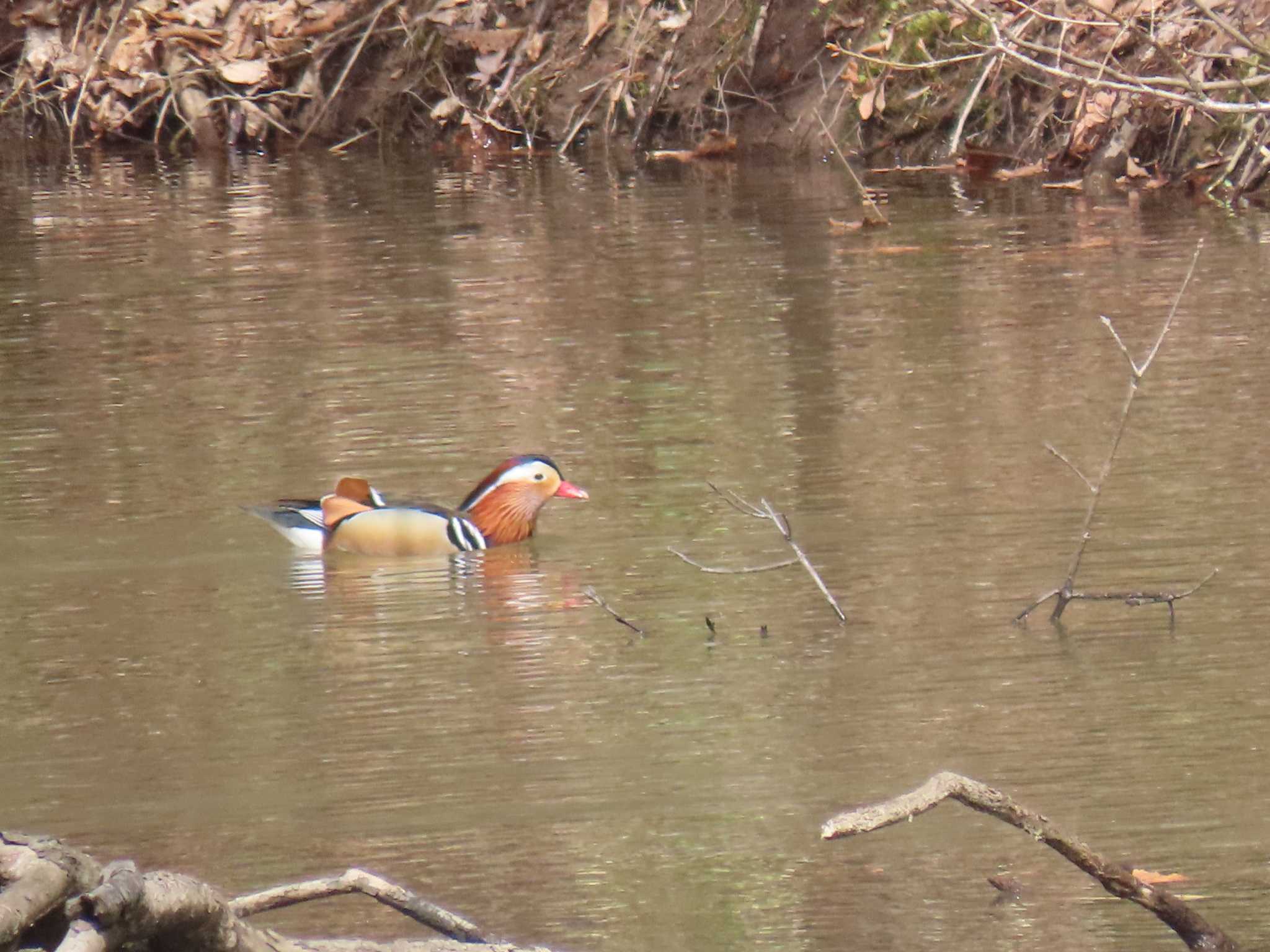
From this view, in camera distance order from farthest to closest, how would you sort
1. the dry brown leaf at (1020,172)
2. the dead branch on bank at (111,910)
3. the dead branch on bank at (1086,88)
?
the dry brown leaf at (1020,172), the dead branch on bank at (1086,88), the dead branch on bank at (111,910)

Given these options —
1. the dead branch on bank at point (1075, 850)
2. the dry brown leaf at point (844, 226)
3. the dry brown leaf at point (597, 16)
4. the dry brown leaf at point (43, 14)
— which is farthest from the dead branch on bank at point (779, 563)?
the dry brown leaf at point (43, 14)

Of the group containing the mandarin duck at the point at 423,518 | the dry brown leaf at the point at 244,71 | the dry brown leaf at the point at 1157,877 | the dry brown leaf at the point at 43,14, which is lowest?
the mandarin duck at the point at 423,518

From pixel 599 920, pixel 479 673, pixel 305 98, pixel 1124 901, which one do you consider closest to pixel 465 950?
pixel 599 920

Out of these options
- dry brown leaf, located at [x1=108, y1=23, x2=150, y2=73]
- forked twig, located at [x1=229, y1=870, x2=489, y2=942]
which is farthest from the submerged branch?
dry brown leaf, located at [x1=108, y1=23, x2=150, y2=73]

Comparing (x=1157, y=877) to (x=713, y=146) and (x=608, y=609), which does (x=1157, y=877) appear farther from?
(x=713, y=146)

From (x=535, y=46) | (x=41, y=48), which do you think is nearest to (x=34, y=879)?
(x=535, y=46)

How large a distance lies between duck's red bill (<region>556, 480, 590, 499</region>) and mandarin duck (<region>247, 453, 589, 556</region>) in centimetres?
1

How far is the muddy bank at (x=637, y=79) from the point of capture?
1154 centimetres

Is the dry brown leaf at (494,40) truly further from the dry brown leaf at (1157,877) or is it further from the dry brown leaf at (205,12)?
the dry brown leaf at (1157,877)

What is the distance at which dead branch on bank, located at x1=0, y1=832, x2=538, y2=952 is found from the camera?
2.37 m

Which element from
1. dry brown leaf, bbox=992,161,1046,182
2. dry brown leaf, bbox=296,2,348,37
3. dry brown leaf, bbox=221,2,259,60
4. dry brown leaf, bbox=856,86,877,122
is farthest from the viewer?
dry brown leaf, bbox=221,2,259,60

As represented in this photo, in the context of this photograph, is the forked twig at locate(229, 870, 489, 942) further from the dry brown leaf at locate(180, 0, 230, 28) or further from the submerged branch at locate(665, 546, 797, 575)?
the dry brown leaf at locate(180, 0, 230, 28)

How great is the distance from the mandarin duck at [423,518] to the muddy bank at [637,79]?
335cm

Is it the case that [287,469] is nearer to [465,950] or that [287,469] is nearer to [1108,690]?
[1108,690]
